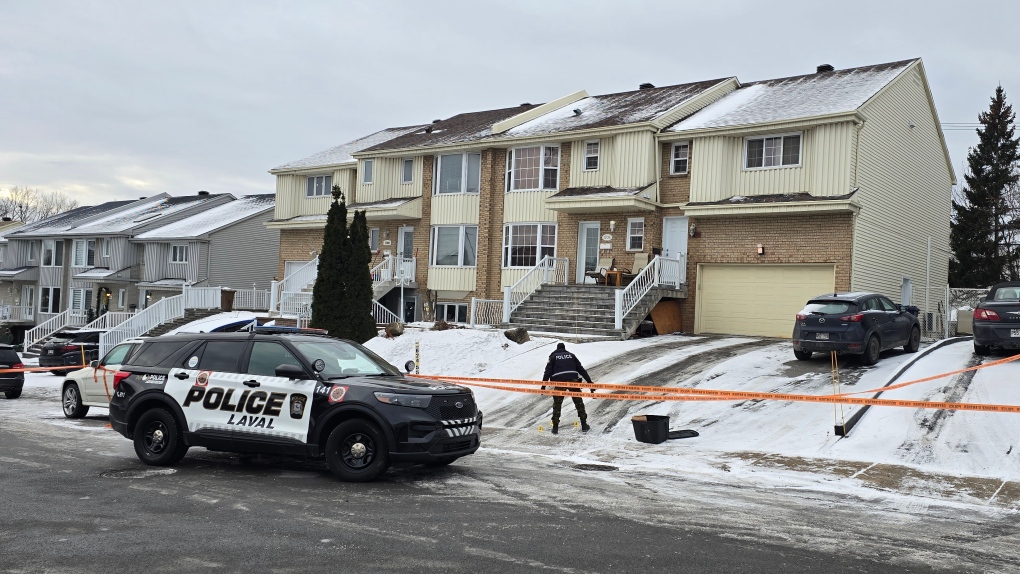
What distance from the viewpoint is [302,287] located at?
31.1 m

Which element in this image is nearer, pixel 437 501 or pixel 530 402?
pixel 437 501

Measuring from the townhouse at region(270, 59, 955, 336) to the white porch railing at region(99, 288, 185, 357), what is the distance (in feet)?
21.5

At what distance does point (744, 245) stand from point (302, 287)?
15859 millimetres

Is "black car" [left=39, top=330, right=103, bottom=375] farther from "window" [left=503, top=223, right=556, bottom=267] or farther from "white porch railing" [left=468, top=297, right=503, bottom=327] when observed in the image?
"window" [left=503, top=223, right=556, bottom=267]

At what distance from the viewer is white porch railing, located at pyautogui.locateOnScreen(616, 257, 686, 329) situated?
2253cm

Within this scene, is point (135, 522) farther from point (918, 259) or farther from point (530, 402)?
point (918, 259)

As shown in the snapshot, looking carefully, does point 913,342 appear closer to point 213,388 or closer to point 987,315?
point 987,315

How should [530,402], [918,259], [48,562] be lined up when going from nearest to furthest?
[48,562], [530,402], [918,259]

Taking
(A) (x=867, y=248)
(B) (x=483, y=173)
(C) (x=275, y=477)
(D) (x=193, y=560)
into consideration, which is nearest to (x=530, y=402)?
(C) (x=275, y=477)

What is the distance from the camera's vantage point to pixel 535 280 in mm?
26594

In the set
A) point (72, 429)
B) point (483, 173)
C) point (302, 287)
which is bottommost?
point (72, 429)

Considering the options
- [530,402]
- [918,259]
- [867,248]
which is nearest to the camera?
[530,402]

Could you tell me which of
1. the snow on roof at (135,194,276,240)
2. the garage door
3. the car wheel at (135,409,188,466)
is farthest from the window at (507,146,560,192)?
the snow on roof at (135,194,276,240)

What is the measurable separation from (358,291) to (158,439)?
13.8 meters
